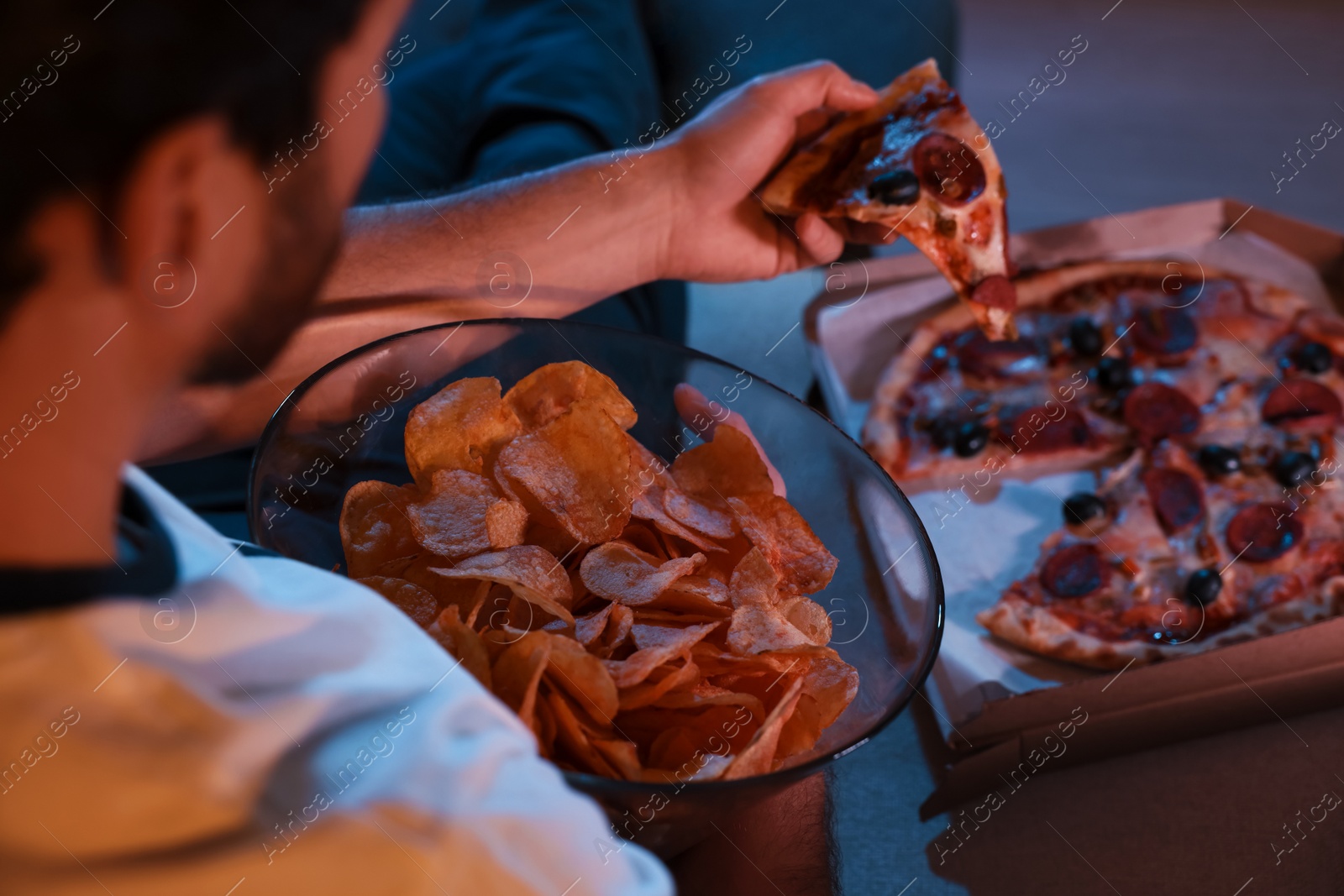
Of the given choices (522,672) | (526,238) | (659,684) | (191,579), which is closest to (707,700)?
(659,684)

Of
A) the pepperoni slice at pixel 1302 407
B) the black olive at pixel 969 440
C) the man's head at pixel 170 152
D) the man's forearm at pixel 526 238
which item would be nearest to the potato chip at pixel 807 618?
the man's head at pixel 170 152

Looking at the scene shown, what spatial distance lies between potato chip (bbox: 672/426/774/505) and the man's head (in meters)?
0.50

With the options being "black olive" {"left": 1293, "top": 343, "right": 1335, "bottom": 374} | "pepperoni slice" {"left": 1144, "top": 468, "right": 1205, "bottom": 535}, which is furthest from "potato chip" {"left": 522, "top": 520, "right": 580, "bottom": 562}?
"black olive" {"left": 1293, "top": 343, "right": 1335, "bottom": 374}

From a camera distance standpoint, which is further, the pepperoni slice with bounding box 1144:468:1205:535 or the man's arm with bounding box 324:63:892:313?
the pepperoni slice with bounding box 1144:468:1205:535

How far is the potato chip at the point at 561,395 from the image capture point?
90 centimetres

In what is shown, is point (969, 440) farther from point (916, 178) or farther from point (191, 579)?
point (191, 579)

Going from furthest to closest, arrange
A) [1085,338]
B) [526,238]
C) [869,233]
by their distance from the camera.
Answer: [1085,338] < [869,233] < [526,238]

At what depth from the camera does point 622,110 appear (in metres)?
1.78

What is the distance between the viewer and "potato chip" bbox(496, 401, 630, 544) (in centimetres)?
84

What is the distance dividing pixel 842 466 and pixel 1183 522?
35.8 inches

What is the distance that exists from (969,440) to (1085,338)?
13.9 inches

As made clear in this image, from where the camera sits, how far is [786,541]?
87 cm

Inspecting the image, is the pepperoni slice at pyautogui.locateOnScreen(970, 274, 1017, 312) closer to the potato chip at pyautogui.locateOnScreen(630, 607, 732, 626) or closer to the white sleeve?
the potato chip at pyautogui.locateOnScreen(630, 607, 732, 626)

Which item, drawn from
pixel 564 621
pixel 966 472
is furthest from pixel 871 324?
pixel 564 621
